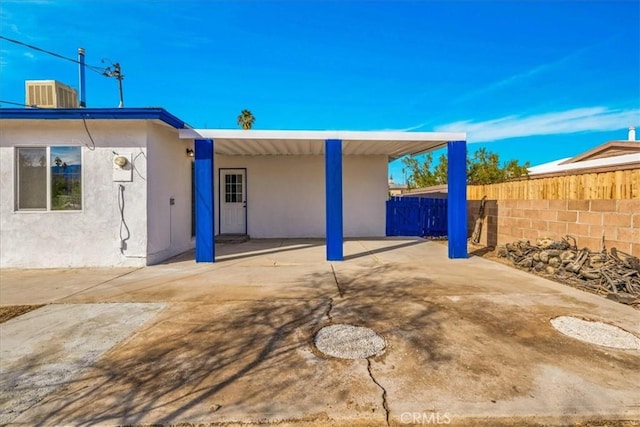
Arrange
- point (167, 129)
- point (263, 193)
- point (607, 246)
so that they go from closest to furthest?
point (607, 246) < point (167, 129) < point (263, 193)

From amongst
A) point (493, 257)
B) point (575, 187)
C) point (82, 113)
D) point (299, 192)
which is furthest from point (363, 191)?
point (82, 113)

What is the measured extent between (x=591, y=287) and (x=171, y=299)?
6.39m

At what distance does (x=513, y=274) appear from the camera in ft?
20.0

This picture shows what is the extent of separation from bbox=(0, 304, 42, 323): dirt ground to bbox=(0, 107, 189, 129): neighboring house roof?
3.68m

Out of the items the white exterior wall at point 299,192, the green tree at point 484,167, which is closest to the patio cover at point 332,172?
the white exterior wall at point 299,192

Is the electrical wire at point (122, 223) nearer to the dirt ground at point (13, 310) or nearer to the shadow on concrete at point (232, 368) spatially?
the dirt ground at point (13, 310)

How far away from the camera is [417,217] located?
12141 millimetres

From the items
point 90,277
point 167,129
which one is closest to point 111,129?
point 167,129

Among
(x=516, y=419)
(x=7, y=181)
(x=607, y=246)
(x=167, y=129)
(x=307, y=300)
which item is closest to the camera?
(x=516, y=419)

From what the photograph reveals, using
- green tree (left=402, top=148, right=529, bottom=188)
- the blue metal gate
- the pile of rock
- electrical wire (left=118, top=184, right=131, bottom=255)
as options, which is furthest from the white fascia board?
green tree (left=402, top=148, right=529, bottom=188)

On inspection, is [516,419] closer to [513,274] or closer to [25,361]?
[25,361]

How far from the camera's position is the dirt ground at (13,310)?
13.4 feet

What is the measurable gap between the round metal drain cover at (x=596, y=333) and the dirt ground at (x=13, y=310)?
6.40m

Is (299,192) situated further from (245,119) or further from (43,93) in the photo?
(245,119)
